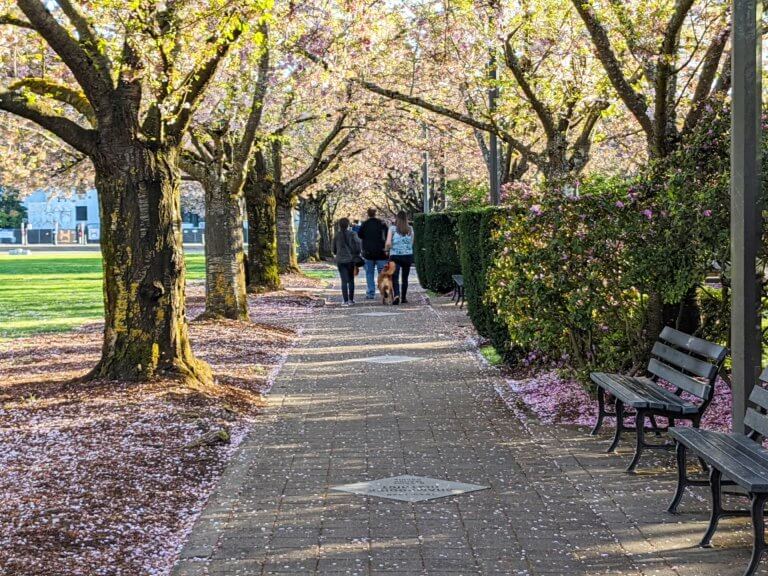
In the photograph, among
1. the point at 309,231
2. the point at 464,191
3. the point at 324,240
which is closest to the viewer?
the point at 464,191

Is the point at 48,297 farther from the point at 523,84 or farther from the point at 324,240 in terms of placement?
the point at 324,240

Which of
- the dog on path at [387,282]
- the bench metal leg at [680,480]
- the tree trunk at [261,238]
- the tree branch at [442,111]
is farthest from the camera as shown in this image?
the tree trunk at [261,238]

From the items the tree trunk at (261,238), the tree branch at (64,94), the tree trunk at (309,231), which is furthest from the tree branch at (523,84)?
the tree trunk at (309,231)

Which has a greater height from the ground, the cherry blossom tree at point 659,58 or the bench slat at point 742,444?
the cherry blossom tree at point 659,58

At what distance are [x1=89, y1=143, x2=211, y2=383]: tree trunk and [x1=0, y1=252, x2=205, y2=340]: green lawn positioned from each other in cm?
746

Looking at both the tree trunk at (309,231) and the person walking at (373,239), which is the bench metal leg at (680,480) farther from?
the tree trunk at (309,231)

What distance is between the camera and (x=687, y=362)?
7.72 meters

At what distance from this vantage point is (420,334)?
55.9 ft

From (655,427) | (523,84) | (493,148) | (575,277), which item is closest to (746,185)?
(655,427)

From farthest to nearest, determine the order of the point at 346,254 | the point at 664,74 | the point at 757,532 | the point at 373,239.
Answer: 1. the point at 373,239
2. the point at 346,254
3. the point at 664,74
4. the point at 757,532

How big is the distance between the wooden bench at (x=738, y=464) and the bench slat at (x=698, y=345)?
A: 84 centimetres

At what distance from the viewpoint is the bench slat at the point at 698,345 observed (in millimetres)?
7199

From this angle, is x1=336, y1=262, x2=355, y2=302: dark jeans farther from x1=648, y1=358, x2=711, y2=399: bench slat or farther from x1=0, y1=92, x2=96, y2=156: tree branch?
x1=648, y1=358, x2=711, y2=399: bench slat

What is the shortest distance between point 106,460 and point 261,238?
18.3 meters
